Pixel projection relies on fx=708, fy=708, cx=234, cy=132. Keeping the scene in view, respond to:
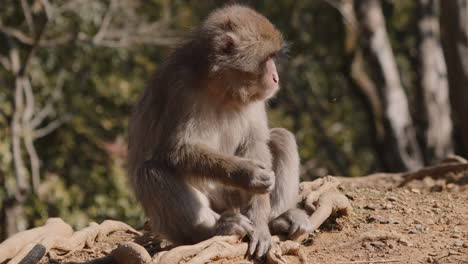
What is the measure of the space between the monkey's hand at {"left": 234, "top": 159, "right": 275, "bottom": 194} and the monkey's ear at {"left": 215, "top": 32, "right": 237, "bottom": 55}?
840 millimetres

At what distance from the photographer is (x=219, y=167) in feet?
15.5

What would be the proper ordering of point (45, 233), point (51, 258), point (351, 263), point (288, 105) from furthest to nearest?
point (288, 105)
point (45, 233)
point (51, 258)
point (351, 263)

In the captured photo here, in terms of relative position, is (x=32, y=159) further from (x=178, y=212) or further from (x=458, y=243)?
(x=458, y=243)

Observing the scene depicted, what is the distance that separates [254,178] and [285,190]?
589mm

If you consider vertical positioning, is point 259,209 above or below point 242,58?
below

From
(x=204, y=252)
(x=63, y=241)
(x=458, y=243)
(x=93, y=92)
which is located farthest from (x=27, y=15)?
(x=458, y=243)

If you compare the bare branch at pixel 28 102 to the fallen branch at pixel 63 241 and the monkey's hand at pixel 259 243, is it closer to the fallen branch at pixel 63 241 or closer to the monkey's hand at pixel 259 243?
the fallen branch at pixel 63 241

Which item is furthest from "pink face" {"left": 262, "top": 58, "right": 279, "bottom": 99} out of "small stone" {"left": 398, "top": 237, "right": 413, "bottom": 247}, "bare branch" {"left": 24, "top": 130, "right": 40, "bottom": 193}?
"bare branch" {"left": 24, "top": 130, "right": 40, "bottom": 193}

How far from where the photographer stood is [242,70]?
499 centimetres

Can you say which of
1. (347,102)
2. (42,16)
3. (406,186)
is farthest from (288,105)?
(406,186)

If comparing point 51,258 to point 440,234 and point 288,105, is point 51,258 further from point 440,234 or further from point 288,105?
point 288,105

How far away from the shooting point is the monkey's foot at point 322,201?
5043 millimetres

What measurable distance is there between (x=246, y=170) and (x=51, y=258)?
172cm

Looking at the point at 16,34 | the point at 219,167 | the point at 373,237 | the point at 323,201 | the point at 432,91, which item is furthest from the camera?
the point at 432,91
